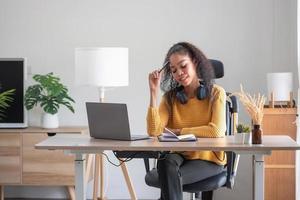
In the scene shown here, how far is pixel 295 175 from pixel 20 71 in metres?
2.48

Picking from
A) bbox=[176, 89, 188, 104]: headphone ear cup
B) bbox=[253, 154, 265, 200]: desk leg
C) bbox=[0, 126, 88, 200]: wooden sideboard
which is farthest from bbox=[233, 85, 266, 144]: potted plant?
bbox=[0, 126, 88, 200]: wooden sideboard

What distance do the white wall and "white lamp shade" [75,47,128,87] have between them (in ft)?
2.79

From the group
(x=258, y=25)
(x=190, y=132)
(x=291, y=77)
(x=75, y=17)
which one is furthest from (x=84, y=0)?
(x=190, y=132)

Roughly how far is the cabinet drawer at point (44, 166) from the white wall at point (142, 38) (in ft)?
1.67

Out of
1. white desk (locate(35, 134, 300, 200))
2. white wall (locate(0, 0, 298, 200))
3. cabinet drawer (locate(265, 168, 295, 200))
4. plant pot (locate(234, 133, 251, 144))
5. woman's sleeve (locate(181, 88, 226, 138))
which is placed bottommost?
cabinet drawer (locate(265, 168, 295, 200))

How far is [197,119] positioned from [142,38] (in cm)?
181

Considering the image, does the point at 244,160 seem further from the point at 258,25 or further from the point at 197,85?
the point at 197,85

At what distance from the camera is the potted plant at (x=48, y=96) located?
4.66 metres

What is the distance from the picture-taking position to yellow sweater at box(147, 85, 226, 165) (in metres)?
3.17

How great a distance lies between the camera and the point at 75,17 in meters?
5.01

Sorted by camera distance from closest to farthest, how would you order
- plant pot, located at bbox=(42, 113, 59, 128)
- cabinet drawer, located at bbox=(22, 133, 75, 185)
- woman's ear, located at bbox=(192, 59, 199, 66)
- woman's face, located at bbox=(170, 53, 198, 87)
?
woman's face, located at bbox=(170, 53, 198, 87) → woman's ear, located at bbox=(192, 59, 199, 66) → cabinet drawer, located at bbox=(22, 133, 75, 185) → plant pot, located at bbox=(42, 113, 59, 128)

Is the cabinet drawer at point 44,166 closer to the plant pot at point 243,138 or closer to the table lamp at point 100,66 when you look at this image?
the table lamp at point 100,66

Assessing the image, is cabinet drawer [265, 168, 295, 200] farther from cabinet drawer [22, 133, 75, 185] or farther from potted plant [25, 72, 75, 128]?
potted plant [25, 72, 75, 128]

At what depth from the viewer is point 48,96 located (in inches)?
185
